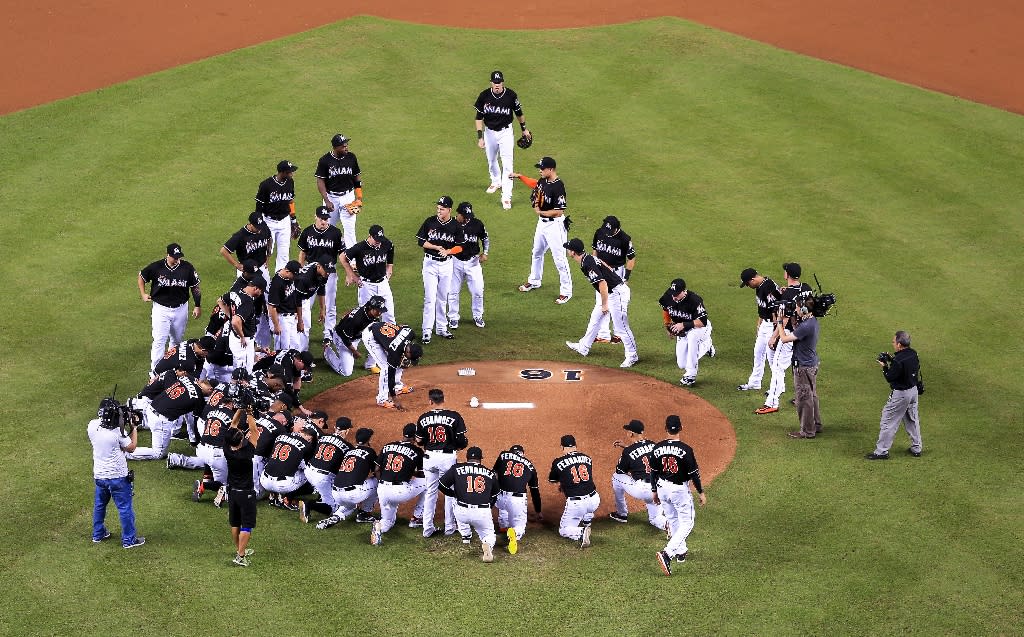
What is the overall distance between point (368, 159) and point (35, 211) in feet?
23.4

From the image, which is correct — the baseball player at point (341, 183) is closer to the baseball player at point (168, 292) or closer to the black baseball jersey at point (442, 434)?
the baseball player at point (168, 292)

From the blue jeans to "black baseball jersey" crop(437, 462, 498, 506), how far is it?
3.80 m

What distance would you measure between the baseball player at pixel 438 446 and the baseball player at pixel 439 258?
5.09 metres

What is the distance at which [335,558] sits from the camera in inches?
550

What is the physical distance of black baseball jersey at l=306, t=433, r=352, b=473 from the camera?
15.0m

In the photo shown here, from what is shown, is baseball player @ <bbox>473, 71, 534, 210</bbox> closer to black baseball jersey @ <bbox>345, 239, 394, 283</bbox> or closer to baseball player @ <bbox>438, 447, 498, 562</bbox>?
black baseball jersey @ <bbox>345, 239, 394, 283</bbox>

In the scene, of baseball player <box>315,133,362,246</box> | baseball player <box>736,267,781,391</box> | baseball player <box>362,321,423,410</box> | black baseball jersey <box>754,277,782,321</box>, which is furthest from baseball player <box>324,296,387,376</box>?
black baseball jersey <box>754,277,782,321</box>

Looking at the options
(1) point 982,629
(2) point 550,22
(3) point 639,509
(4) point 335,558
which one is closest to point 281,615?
(4) point 335,558

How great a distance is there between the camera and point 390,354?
57.2 ft

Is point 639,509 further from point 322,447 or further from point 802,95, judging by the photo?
point 802,95

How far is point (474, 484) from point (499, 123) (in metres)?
11.3

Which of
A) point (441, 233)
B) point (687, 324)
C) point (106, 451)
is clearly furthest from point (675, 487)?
point (441, 233)

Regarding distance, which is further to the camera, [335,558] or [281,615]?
[335,558]

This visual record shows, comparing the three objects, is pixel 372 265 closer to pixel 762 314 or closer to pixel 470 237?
pixel 470 237
